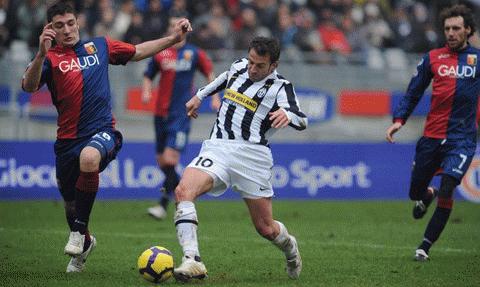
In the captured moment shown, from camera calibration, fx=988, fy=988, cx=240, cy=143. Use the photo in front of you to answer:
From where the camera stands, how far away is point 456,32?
1112 cm

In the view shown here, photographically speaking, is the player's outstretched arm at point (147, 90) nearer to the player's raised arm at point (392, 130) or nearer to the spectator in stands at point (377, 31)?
the player's raised arm at point (392, 130)

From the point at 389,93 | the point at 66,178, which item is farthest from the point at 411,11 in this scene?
the point at 66,178

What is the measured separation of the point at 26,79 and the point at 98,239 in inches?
146

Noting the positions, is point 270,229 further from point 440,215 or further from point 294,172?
point 294,172

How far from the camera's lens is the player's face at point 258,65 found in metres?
9.04

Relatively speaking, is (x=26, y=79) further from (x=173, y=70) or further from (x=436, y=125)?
(x=173, y=70)

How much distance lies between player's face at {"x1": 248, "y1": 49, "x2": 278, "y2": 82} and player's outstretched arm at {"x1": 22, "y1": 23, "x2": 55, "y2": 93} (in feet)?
5.94

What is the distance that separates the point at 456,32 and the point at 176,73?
226 inches

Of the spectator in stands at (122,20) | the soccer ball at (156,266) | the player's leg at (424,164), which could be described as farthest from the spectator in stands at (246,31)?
the soccer ball at (156,266)

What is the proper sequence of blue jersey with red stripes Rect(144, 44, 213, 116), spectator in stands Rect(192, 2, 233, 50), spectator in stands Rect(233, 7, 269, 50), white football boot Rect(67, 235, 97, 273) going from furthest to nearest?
spectator in stands Rect(233, 7, 269, 50)
spectator in stands Rect(192, 2, 233, 50)
blue jersey with red stripes Rect(144, 44, 213, 116)
white football boot Rect(67, 235, 97, 273)

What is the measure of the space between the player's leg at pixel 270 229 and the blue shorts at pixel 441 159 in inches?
97.8

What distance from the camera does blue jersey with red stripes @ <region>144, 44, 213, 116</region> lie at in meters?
15.6

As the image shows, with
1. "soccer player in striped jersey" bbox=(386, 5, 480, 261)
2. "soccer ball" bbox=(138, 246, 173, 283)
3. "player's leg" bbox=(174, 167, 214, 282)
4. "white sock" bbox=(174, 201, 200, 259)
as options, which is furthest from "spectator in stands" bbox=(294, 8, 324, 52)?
"soccer ball" bbox=(138, 246, 173, 283)

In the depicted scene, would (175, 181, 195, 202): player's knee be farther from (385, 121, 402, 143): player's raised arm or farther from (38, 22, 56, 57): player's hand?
(385, 121, 402, 143): player's raised arm
